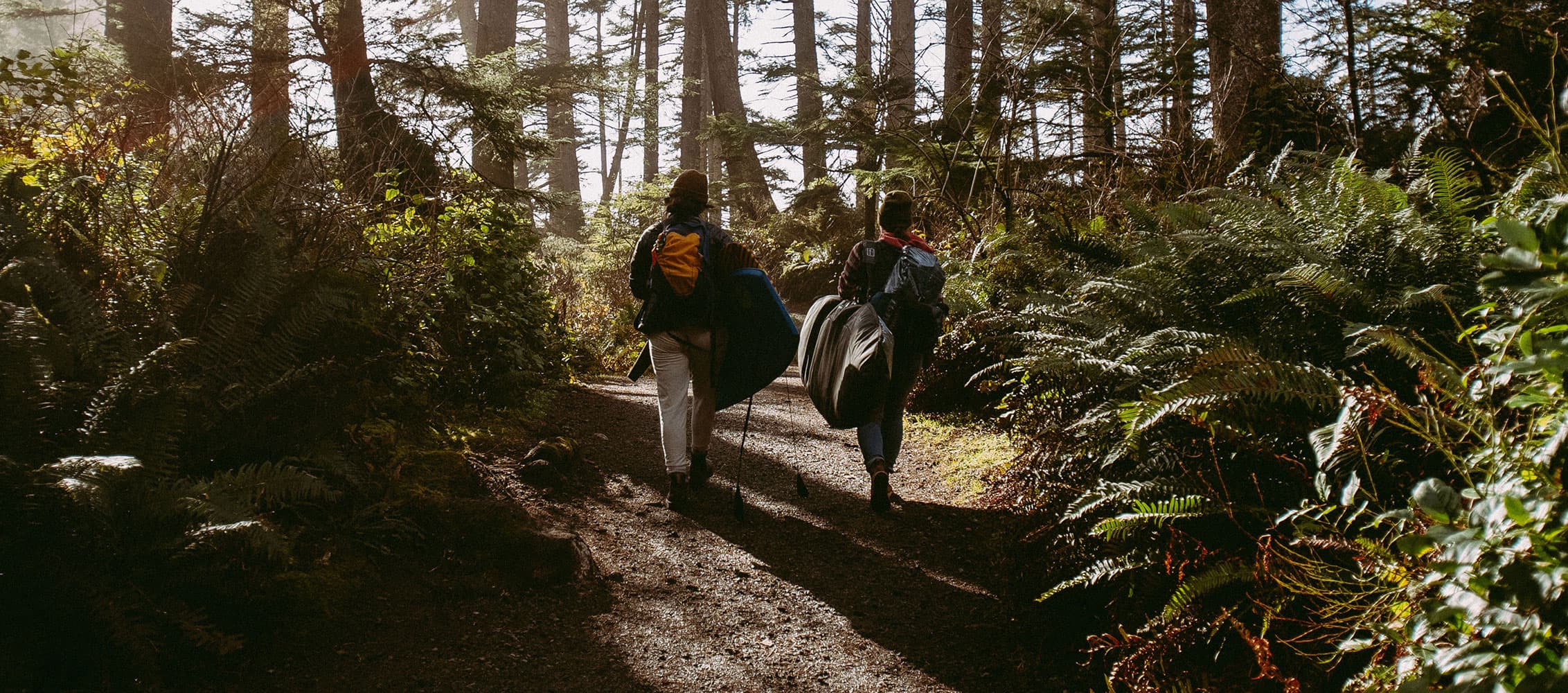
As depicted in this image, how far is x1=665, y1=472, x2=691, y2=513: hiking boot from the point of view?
5672 millimetres

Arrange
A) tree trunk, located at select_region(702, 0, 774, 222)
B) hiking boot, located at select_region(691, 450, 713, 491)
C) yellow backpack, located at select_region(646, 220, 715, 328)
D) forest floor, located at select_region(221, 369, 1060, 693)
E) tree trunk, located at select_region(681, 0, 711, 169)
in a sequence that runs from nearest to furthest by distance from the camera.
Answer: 1. forest floor, located at select_region(221, 369, 1060, 693)
2. yellow backpack, located at select_region(646, 220, 715, 328)
3. hiking boot, located at select_region(691, 450, 713, 491)
4. tree trunk, located at select_region(702, 0, 774, 222)
5. tree trunk, located at select_region(681, 0, 711, 169)

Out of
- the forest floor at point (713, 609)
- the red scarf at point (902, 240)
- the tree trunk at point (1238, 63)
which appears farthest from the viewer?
the tree trunk at point (1238, 63)

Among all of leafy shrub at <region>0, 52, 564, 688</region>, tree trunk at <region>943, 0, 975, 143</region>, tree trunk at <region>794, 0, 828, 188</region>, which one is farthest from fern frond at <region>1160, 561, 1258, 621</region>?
tree trunk at <region>794, 0, 828, 188</region>

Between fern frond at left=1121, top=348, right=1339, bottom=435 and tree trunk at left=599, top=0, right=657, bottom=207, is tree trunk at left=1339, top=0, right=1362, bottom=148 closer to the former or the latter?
fern frond at left=1121, top=348, right=1339, bottom=435

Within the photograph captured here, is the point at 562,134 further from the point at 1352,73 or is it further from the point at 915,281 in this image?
the point at 1352,73

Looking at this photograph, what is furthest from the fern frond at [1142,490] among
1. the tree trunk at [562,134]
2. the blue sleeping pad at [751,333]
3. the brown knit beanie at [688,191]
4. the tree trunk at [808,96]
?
the tree trunk at [562,134]

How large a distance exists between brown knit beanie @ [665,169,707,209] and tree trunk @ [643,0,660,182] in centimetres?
1347

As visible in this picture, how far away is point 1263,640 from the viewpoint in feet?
8.67

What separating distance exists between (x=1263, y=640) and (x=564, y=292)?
1195 centimetres

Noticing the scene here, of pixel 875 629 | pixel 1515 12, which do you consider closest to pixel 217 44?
pixel 875 629

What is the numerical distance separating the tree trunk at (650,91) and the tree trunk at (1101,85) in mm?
10646

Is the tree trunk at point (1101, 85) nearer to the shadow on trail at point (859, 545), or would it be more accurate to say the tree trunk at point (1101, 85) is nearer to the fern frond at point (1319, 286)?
the shadow on trail at point (859, 545)

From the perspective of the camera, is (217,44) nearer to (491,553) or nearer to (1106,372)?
(491,553)

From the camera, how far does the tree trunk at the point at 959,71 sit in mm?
9844
